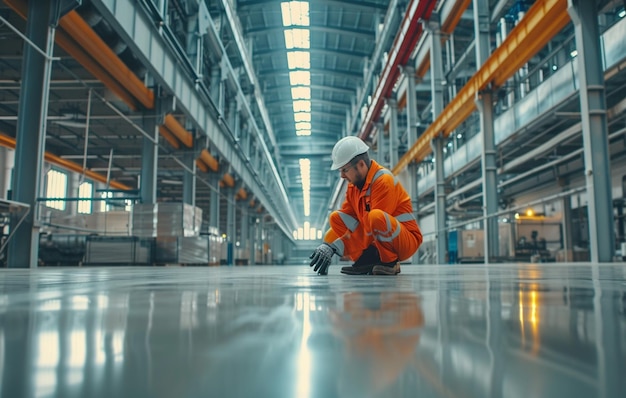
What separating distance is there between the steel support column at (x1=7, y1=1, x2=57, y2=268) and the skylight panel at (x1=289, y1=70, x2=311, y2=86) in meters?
17.7

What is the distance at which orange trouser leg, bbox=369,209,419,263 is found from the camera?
322 centimetres

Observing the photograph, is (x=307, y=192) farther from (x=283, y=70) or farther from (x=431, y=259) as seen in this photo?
(x=431, y=259)

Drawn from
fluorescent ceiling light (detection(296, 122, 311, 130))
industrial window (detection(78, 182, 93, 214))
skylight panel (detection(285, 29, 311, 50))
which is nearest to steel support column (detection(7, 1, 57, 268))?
skylight panel (detection(285, 29, 311, 50))

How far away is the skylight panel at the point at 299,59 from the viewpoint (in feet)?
74.3

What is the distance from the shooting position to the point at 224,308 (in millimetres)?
1134

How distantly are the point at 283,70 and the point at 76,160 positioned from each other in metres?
10.4

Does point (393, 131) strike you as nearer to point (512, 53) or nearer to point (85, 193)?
point (512, 53)

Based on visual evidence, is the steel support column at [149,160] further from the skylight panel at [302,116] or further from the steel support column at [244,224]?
the skylight panel at [302,116]

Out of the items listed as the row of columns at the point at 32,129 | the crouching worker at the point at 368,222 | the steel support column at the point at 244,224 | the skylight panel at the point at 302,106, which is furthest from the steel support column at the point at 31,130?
the skylight panel at the point at 302,106

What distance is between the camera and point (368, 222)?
10.8 feet

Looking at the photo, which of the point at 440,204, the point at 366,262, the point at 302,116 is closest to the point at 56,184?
the point at 440,204

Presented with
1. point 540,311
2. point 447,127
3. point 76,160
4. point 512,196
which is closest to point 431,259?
point 512,196

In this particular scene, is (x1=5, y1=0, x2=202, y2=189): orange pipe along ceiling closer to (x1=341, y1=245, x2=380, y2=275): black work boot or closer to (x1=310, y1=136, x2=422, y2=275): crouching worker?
(x1=310, y1=136, x2=422, y2=275): crouching worker

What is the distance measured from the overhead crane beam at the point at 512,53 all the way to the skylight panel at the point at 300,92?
44.0ft
